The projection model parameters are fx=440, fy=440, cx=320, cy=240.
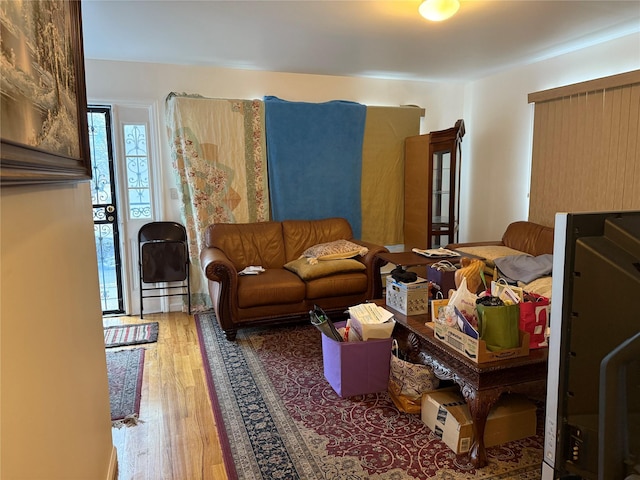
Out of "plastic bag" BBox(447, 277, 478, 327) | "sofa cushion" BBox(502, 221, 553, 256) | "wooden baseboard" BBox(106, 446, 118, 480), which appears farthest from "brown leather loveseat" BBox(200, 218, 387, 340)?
"plastic bag" BBox(447, 277, 478, 327)

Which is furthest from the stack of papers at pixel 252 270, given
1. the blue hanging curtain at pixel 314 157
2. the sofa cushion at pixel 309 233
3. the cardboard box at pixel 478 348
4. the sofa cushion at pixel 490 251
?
the cardboard box at pixel 478 348

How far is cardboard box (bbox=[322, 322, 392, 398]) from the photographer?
2484mm

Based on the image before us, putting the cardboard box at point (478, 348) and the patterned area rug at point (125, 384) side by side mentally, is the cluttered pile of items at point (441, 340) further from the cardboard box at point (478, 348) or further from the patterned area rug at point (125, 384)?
the patterned area rug at point (125, 384)

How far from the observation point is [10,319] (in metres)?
0.85

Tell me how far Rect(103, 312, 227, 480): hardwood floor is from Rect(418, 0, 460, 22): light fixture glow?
8.63 ft

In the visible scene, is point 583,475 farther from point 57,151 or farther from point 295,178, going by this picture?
point 295,178

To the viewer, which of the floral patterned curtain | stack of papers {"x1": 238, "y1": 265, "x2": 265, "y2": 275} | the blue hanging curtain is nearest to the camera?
stack of papers {"x1": 238, "y1": 265, "x2": 265, "y2": 275}

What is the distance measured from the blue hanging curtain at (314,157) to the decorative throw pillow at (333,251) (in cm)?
64

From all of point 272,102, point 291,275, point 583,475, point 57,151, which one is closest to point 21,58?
point 57,151

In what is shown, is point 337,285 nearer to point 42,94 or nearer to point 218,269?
point 218,269

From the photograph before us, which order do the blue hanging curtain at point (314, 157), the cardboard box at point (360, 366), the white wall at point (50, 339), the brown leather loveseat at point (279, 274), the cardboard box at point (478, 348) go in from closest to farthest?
the white wall at point (50, 339) < the cardboard box at point (478, 348) < the cardboard box at point (360, 366) < the brown leather loveseat at point (279, 274) < the blue hanging curtain at point (314, 157)

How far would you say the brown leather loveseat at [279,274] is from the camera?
3.48m

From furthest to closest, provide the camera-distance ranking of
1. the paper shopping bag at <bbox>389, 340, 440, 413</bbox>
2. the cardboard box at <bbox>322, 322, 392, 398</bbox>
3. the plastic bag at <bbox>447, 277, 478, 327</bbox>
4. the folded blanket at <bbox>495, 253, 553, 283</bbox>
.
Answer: the folded blanket at <bbox>495, 253, 553, 283</bbox> < the cardboard box at <bbox>322, 322, 392, 398</bbox> < the paper shopping bag at <bbox>389, 340, 440, 413</bbox> < the plastic bag at <bbox>447, 277, 478, 327</bbox>

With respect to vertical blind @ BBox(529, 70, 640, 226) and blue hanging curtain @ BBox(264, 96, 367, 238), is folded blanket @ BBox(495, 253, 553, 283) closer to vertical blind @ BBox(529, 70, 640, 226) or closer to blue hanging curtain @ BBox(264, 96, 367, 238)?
vertical blind @ BBox(529, 70, 640, 226)
